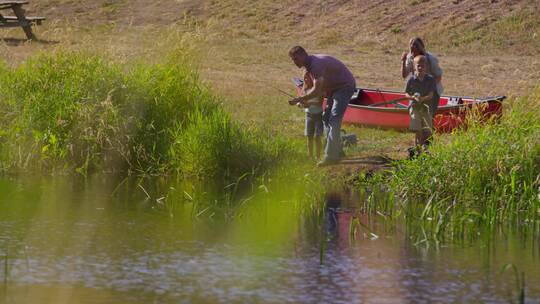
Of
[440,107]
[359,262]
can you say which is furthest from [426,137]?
[359,262]

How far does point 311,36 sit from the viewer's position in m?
31.1

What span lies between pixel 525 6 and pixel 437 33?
2.25 metres

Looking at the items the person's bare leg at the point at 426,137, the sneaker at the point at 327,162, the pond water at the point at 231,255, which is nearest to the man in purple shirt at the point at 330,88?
the sneaker at the point at 327,162

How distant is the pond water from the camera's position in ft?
31.4

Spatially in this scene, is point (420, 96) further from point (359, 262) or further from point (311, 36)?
point (311, 36)

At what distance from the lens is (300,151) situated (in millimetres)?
15547

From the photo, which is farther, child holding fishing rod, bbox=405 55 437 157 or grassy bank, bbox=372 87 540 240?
child holding fishing rod, bbox=405 55 437 157

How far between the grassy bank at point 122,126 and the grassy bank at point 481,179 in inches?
89.1

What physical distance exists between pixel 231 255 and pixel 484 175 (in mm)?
3200

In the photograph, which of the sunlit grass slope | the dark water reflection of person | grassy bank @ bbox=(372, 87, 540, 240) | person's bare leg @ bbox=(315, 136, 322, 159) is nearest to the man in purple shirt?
person's bare leg @ bbox=(315, 136, 322, 159)

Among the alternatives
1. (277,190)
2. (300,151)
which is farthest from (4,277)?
(300,151)

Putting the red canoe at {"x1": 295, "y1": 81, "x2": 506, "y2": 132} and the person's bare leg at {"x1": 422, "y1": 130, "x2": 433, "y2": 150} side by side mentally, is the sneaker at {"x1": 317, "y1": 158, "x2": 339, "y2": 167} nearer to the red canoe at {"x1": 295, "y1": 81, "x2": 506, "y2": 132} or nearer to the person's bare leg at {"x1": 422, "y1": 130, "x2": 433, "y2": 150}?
the person's bare leg at {"x1": 422, "y1": 130, "x2": 433, "y2": 150}

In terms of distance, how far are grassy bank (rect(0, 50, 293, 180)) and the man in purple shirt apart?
69cm

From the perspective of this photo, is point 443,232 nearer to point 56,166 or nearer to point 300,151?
point 300,151
